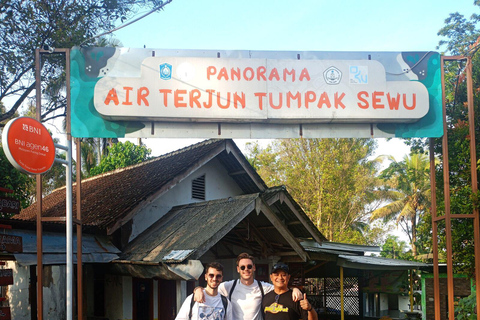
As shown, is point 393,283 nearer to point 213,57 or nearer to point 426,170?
point 213,57

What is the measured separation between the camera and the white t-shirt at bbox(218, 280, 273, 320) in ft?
18.7

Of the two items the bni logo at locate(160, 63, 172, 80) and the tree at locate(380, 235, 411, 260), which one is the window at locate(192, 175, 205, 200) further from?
the tree at locate(380, 235, 411, 260)

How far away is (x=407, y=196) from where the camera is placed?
4284cm

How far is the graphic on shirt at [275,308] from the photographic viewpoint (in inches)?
215

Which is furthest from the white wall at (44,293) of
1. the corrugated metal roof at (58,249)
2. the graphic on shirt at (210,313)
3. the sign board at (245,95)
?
the graphic on shirt at (210,313)

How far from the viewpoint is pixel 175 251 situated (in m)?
11.6

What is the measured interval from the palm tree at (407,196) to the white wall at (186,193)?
24559mm

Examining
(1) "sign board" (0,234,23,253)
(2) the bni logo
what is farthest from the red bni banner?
(2) the bni logo

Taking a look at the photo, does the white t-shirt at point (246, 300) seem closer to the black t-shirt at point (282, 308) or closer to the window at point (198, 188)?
the black t-shirt at point (282, 308)

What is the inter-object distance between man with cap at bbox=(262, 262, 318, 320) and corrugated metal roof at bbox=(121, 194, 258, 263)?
5.47 metres

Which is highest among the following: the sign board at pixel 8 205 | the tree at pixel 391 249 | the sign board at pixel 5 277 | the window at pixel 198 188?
the window at pixel 198 188

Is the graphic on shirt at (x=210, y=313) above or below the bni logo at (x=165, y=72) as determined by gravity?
below

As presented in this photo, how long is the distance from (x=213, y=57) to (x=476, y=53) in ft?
26.9

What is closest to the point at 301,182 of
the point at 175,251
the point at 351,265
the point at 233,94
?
the point at 351,265
